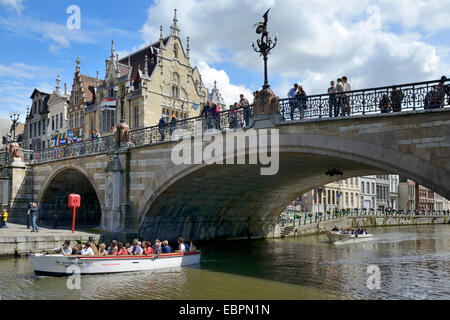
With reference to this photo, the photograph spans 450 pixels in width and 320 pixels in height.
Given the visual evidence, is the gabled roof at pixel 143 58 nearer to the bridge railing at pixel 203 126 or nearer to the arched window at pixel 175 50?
the arched window at pixel 175 50

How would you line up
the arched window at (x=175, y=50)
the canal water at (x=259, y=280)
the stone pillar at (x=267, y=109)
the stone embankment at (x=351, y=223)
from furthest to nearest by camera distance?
1. the arched window at (x=175, y=50)
2. the stone embankment at (x=351, y=223)
3. the stone pillar at (x=267, y=109)
4. the canal water at (x=259, y=280)

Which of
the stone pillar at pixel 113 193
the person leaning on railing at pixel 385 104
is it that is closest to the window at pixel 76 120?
the stone pillar at pixel 113 193

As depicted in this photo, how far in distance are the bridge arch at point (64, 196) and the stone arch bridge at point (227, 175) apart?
3.1 inches

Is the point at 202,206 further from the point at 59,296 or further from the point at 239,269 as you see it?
the point at 59,296

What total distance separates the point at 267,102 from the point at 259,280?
6.71m

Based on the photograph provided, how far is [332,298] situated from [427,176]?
14.9 feet

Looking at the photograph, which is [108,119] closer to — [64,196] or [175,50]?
[175,50]

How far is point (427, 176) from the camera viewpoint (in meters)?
13.2

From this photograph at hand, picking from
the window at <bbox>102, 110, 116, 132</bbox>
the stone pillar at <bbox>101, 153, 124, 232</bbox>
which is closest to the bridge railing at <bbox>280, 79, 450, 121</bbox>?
the stone pillar at <bbox>101, 153, 124, 232</bbox>

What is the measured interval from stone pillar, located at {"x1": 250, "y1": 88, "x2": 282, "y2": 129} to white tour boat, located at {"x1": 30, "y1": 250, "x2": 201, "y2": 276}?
6.44 m

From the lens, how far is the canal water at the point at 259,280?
13195 millimetres

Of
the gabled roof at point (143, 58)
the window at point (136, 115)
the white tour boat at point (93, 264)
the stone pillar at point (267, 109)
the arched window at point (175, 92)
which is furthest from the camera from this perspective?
the arched window at point (175, 92)

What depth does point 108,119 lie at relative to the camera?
→ 43594 mm

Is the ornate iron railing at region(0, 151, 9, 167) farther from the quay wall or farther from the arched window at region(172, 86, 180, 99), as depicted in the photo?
the quay wall
